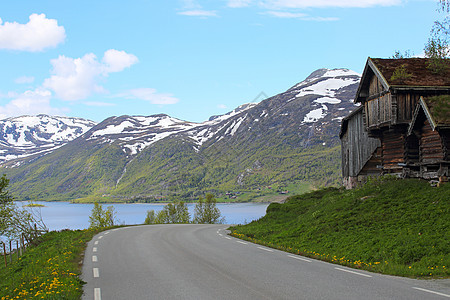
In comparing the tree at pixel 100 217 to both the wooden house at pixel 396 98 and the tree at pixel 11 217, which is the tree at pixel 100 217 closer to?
the tree at pixel 11 217

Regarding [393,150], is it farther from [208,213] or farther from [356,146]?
[208,213]

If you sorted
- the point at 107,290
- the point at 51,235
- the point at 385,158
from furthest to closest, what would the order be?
1. the point at 51,235
2. the point at 385,158
3. the point at 107,290

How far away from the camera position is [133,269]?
15344 mm

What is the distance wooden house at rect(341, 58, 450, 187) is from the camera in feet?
98.8

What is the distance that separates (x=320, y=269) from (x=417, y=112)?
1697 cm

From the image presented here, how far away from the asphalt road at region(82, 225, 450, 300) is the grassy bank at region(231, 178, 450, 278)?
199 cm

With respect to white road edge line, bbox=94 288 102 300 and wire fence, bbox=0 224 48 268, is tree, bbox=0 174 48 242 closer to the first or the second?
wire fence, bbox=0 224 48 268

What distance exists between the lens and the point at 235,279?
12.8 metres

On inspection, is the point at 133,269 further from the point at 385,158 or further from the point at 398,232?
the point at 385,158

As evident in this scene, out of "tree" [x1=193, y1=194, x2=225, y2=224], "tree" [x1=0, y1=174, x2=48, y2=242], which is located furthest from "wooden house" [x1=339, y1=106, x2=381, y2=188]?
"tree" [x1=193, y1=194, x2=225, y2=224]

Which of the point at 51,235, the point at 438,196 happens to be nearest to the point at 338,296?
the point at 438,196

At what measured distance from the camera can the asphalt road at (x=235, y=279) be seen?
35.3 ft

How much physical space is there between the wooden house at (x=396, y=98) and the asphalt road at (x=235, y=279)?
16.8 metres

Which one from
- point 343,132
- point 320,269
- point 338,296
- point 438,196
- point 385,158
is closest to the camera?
point 338,296
